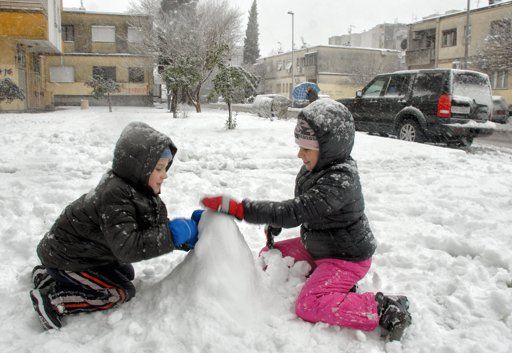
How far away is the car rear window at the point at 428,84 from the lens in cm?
939

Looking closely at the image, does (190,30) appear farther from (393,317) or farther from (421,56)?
(393,317)

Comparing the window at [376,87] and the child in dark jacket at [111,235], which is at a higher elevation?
the window at [376,87]

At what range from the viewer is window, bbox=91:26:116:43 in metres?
36.1

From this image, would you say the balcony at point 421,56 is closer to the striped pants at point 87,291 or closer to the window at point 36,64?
the window at point 36,64

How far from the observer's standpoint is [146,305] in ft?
7.85

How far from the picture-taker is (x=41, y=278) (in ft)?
8.58

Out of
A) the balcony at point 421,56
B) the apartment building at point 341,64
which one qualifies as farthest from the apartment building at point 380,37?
the balcony at point 421,56

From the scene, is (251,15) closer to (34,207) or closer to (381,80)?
(381,80)

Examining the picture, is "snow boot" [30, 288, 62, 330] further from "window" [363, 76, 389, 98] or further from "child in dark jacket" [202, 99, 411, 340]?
"window" [363, 76, 389, 98]

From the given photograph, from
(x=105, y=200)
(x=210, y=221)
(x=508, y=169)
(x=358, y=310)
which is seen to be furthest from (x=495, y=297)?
(x=508, y=169)

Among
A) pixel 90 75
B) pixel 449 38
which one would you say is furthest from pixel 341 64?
pixel 90 75

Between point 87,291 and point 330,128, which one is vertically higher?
point 330,128

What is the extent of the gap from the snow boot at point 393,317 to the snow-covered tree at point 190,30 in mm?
24703

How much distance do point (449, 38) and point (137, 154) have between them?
37.9 metres
